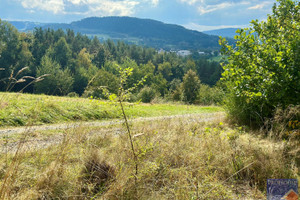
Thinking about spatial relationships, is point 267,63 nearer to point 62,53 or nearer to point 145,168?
point 145,168

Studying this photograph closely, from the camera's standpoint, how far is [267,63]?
6.46 metres

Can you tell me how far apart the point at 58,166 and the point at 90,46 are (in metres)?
120

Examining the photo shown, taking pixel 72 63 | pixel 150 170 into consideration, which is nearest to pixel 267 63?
pixel 150 170

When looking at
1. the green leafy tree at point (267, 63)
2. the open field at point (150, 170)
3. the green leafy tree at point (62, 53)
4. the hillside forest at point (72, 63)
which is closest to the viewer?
the open field at point (150, 170)

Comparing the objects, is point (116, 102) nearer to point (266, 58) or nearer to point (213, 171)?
point (213, 171)

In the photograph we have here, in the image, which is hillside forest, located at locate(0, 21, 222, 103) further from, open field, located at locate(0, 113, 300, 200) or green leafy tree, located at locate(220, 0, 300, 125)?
open field, located at locate(0, 113, 300, 200)

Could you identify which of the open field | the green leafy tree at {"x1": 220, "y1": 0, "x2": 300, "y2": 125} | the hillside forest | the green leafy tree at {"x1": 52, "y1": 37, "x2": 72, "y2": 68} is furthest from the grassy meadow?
the green leafy tree at {"x1": 52, "y1": 37, "x2": 72, "y2": 68}

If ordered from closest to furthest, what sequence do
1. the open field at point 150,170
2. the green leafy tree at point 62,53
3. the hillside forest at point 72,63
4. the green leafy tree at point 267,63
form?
the open field at point 150,170, the green leafy tree at point 267,63, the hillside forest at point 72,63, the green leafy tree at point 62,53

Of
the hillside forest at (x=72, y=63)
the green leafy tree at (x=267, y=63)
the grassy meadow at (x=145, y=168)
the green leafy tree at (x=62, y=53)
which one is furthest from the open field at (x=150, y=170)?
the green leafy tree at (x=62, y=53)

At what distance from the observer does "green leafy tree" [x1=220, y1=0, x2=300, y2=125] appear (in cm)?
641

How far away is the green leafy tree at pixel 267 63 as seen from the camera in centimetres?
641

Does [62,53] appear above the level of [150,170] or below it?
above

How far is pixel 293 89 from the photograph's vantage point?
688cm

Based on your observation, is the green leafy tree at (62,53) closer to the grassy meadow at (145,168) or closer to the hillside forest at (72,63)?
the hillside forest at (72,63)
